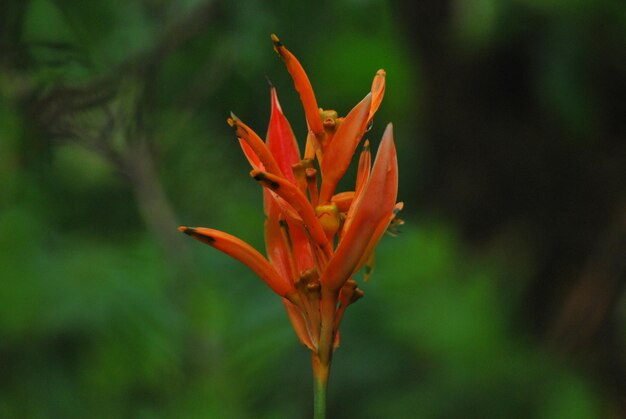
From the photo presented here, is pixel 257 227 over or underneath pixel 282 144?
underneath

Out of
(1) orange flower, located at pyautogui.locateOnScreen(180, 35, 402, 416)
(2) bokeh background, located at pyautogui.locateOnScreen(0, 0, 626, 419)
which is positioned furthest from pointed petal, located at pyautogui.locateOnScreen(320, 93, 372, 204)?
(2) bokeh background, located at pyautogui.locateOnScreen(0, 0, 626, 419)

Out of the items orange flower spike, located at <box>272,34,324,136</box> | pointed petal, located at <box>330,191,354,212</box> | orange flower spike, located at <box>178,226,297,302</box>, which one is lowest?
orange flower spike, located at <box>178,226,297,302</box>

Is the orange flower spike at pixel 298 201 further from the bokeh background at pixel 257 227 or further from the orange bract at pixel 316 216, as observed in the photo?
the bokeh background at pixel 257 227

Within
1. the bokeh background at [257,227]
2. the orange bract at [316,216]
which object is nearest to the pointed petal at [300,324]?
the orange bract at [316,216]

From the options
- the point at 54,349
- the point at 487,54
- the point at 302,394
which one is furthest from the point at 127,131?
the point at 487,54

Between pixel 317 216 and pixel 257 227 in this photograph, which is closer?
pixel 317 216

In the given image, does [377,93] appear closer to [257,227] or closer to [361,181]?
[361,181]

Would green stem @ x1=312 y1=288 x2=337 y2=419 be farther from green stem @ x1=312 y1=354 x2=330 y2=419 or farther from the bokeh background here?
the bokeh background

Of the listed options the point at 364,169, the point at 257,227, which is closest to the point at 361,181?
the point at 364,169
